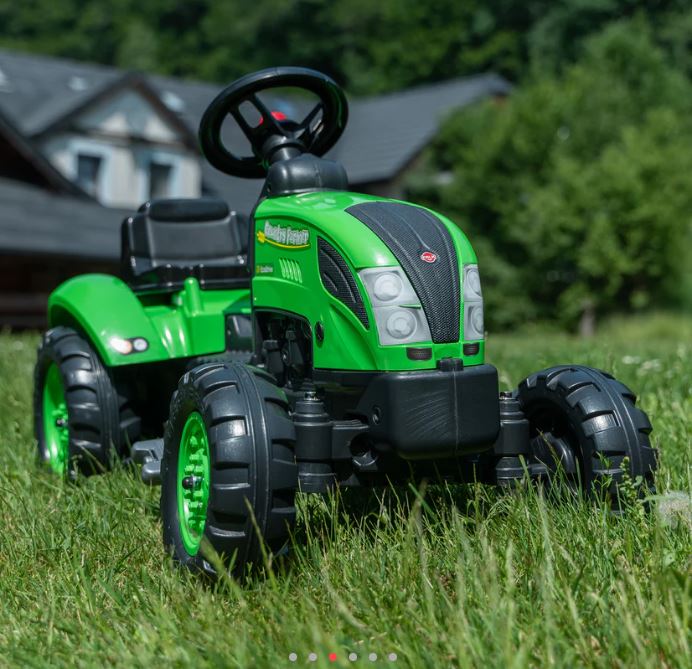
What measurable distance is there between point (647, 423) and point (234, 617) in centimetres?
148

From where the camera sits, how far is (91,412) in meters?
4.64

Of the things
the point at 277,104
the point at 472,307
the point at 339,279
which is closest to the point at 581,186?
the point at 277,104

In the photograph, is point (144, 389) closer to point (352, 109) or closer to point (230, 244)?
point (230, 244)

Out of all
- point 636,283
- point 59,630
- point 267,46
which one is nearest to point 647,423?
point 59,630

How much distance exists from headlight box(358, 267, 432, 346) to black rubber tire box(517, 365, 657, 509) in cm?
57

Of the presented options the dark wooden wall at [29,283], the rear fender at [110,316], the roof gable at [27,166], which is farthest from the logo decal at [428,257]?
the roof gable at [27,166]

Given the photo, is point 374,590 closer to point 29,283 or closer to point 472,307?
point 472,307

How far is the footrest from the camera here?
3666 mm

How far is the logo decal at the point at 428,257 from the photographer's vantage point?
10.8 ft

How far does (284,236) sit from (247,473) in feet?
3.08

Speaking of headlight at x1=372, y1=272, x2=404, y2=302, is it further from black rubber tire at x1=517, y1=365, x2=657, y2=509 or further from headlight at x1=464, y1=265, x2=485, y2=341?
black rubber tire at x1=517, y1=365, x2=657, y2=509

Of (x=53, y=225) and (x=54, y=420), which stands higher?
(x=54, y=420)

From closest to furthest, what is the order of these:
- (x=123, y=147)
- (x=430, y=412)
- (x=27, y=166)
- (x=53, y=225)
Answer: (x=430, y=412) → (x=53, y=225) → (x=27, y=166) → (x=123, y=147)

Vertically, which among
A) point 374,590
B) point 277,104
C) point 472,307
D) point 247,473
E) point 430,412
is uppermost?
point 277,104
